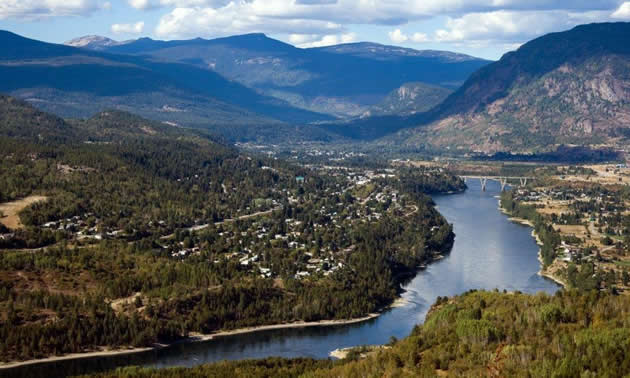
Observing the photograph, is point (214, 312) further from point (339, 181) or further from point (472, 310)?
point (339, 181)

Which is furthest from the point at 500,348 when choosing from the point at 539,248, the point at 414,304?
the point at 539,248

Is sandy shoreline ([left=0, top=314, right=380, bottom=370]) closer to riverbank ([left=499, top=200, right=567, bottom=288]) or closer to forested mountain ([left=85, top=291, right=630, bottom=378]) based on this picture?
forested mountain ([left=85, top=291, right=630, bottom=378])

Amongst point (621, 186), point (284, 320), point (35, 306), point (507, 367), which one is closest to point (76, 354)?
point (35, 306)

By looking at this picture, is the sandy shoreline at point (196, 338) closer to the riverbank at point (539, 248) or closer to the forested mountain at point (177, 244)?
the forested mountain at point (177, 244)

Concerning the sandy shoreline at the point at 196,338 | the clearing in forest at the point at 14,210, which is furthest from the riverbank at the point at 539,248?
the clearing in forest at the point at 14,210

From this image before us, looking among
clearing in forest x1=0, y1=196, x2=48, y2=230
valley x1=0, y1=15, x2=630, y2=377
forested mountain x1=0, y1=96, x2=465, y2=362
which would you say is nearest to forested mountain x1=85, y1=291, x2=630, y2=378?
valley x1=0, y1=15, x2=630, y2=377
